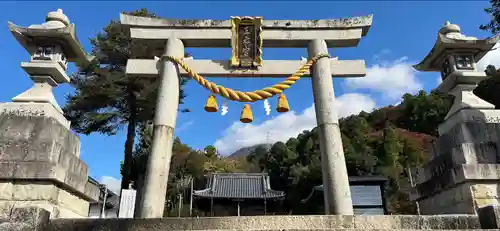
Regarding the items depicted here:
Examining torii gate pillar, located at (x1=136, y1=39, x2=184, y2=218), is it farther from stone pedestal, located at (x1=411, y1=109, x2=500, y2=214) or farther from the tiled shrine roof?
the tiled shrine roof

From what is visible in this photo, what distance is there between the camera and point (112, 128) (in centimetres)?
1727

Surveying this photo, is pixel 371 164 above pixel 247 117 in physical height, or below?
above

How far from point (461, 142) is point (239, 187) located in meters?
21.3

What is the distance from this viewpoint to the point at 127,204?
11.9m

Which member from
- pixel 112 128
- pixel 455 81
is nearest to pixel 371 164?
pixel 112 128

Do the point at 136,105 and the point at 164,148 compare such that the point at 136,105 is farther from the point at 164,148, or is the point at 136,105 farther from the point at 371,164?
the point at 371,164

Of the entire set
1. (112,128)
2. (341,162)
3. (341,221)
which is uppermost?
(112,128)

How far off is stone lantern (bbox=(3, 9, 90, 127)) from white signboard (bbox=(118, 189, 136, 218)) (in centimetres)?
697

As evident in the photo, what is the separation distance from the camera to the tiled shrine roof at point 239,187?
78.7 ft

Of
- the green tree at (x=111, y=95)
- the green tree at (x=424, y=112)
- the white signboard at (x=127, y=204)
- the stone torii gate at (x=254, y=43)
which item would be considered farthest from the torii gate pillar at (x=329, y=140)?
the green tree at (x=424, y=112)

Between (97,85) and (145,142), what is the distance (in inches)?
161

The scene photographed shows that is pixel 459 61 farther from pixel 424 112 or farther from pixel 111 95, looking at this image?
pixel 424 112

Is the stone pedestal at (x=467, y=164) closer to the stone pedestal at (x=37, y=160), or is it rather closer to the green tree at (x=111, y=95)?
the stone pedestal at (x=37, y=160)

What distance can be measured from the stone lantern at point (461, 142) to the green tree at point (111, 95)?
12699 mm
